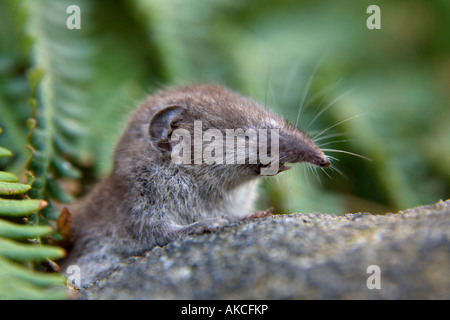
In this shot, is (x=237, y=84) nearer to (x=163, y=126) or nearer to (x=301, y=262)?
(x=163, y=126)

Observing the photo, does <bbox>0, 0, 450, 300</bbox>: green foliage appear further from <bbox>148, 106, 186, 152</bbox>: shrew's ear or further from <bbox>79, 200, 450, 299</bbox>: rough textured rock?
<bbox>79, 200, 450, 299</bbox>: rough textured rock

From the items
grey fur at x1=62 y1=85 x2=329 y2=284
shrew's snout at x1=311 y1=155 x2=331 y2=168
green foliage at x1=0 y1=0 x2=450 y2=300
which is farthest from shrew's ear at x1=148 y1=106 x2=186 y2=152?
shrew's snout at x1=311 y1=155 x2=331 y2=168

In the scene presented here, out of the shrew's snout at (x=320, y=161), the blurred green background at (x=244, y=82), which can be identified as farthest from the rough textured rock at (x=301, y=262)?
the blurred green background at (x=244, y=82)

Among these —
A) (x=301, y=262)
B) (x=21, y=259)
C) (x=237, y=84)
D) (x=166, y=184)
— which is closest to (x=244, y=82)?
(x=237, y=84)

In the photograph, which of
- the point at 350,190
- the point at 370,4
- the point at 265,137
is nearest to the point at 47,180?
the point at 265,137

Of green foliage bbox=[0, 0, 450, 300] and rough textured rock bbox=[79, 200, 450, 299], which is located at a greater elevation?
green foliage bbox=[0, 0, 450, 300]

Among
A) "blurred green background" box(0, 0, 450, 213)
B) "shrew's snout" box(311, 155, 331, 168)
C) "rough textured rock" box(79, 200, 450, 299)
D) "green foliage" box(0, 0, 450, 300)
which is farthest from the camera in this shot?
"blurred green background" box(0, 0, 450, 213)

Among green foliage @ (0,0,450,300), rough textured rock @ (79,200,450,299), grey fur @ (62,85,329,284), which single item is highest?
green foliage @ (0,0,450,300)
